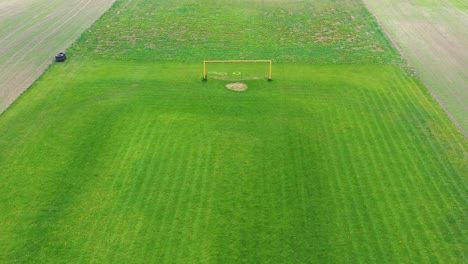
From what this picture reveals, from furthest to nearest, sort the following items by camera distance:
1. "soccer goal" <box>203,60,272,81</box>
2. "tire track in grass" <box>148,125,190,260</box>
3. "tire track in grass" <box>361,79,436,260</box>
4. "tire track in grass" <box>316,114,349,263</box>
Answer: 1. "soccer goal" <box>203,60,272,81</box>
2. "tire track in grass" <box>361,79,436,260</box>
3. "tire track in grass" <box>148,125,190,260</box>
4. "tire track in grass" <box>316,114,349,263</box>

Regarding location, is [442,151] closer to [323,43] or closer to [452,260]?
[452,260]

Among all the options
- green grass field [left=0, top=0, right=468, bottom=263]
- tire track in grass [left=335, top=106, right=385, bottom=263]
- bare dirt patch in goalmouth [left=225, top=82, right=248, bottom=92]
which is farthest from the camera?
bare dirt patch in goalmouth [left=225, top=82, right=248, bottom=92]

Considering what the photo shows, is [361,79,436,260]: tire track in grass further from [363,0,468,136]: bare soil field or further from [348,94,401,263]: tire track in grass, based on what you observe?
[363,0,468,136]: bare soil field

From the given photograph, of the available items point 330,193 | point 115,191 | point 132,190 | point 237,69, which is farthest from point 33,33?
point 330,193

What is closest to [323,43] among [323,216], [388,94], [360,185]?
[388,94]

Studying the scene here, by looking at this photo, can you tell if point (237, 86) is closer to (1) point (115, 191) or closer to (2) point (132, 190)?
(2) point (132, 190)

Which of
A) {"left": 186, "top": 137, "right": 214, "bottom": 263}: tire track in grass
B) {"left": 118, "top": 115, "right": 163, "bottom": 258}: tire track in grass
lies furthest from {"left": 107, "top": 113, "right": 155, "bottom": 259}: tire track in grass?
{"left": 186, "top": 137, "right": 214, "bottom": 263}: tire track in grass
